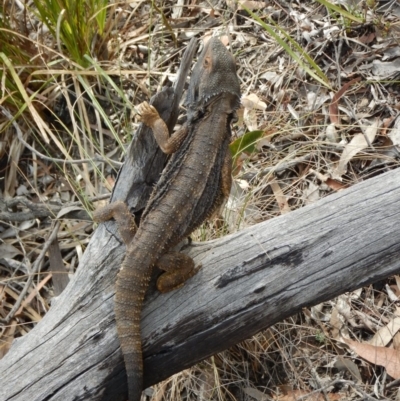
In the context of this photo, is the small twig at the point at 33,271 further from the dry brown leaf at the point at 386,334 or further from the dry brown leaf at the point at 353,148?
the dry brown leaf at the point at 386,334

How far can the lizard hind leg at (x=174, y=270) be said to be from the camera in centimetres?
309

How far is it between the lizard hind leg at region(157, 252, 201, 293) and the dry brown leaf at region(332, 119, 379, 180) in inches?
74.8

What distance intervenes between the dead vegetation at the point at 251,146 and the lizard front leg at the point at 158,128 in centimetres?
90

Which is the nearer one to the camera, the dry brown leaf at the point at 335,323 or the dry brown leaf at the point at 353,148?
the dry brown leaf at the point at 335,323

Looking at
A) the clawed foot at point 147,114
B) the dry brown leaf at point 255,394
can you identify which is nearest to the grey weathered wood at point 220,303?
the clawed foot at point 147,114

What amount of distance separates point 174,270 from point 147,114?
926 mm

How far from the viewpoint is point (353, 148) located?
4.62 metres

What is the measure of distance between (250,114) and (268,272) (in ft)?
7.60

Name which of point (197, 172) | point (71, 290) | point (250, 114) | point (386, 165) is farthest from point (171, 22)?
point (71, 290)

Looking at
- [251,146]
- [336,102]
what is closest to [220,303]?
[251,146]

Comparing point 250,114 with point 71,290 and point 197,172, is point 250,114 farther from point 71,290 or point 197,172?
point 71,290

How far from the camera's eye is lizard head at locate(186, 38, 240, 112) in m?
3.61

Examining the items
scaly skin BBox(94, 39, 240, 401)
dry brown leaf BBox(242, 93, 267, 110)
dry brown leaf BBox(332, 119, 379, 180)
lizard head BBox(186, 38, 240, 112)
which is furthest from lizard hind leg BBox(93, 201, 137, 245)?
dry brown leaf BBox(242, 93, 267, 110)

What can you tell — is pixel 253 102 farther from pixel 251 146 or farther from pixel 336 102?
pixel 251 146
